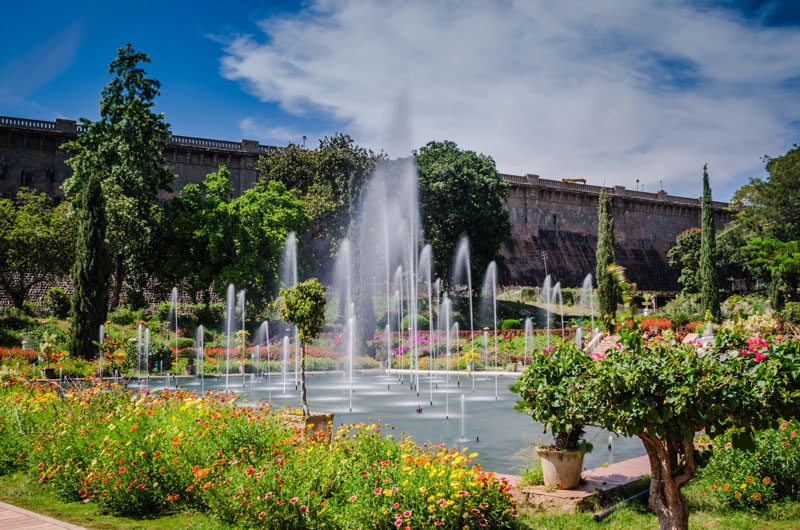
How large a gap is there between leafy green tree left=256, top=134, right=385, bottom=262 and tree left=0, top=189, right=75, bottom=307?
31.6ft

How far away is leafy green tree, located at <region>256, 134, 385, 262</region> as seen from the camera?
3072 centimetres

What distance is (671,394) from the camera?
368 centimetres

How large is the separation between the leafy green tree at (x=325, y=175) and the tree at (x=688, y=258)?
69.3 ft

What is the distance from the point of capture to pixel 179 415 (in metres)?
6.12

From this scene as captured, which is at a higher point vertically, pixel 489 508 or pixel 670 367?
pixel 670 367

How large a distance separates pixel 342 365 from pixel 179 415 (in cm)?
1741

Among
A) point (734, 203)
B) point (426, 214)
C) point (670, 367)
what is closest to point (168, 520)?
point (670, 367)

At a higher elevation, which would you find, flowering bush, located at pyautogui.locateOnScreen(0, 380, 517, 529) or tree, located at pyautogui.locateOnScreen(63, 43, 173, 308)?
tree, located at pyautogui.locateOnScreen(63, 43, 173, 308)

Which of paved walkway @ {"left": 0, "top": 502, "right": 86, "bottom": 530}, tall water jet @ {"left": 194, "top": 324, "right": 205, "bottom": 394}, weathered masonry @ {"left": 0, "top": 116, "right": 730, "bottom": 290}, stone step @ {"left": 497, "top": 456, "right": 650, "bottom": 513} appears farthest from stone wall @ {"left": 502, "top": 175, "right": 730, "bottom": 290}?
paved walkway @ {"left": 0, "top": 502, "right": 86, "bottom": 530}

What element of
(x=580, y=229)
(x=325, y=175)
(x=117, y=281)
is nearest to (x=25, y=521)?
(x=117, y=281)

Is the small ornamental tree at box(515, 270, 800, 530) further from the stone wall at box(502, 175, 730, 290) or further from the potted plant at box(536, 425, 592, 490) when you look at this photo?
the stone wall at box(502, 175, 730, 290)

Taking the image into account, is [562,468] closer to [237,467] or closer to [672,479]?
[672,479]

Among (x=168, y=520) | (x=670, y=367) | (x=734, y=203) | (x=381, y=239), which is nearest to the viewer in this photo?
(x=670, y=367)

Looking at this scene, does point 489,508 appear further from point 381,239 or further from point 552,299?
point 552,299
